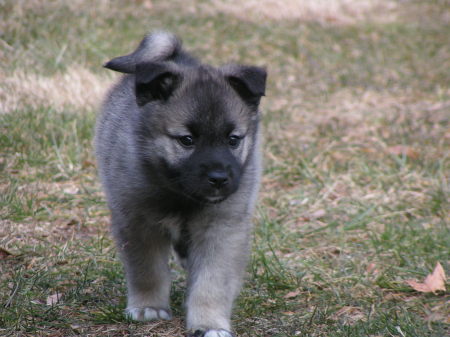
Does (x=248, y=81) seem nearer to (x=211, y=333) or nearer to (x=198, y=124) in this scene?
(x=198, y=124)

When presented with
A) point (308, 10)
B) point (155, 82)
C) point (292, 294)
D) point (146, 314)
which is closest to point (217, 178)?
point (155, 82)

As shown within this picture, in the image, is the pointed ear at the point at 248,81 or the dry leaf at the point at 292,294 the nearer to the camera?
the pointed ear at the point at 248,81

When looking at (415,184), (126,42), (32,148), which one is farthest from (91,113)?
(415,184)

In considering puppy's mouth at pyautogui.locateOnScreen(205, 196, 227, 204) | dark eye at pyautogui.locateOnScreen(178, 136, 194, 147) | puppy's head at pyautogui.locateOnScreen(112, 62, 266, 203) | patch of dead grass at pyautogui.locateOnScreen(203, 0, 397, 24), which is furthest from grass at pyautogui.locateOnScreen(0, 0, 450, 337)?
dark eye at pyautogui.locateOnScreen(178, 136, 194, 147)

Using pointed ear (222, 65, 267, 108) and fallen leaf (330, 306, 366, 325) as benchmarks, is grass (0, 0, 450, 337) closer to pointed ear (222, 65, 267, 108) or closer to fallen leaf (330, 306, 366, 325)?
fallen leaf (330, 306, 366, 325)

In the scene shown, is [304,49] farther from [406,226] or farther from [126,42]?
[406,226]

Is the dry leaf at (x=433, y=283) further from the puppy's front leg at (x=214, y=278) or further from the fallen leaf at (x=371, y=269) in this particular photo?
the puppy's front leg at (x=214, y=278)

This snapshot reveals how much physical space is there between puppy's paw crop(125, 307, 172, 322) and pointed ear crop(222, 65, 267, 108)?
4.11 feet

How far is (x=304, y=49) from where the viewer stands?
1016cm

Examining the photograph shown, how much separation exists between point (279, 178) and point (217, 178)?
2.89 m

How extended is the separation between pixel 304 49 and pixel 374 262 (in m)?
6.13

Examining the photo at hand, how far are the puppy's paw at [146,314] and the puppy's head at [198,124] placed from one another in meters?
0.69

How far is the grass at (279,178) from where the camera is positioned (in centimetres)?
377

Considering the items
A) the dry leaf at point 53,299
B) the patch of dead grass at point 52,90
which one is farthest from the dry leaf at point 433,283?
the patch of dead grass at point 52,90
